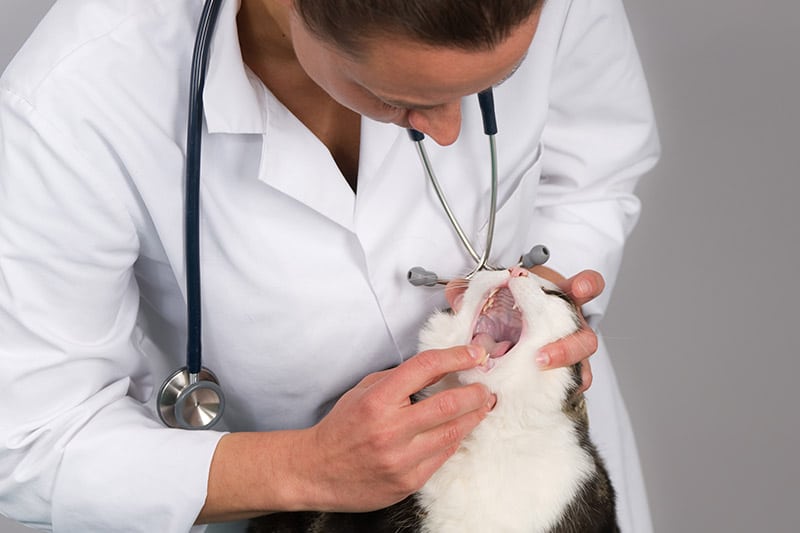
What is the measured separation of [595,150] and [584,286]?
0.89ft

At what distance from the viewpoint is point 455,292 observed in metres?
1.27

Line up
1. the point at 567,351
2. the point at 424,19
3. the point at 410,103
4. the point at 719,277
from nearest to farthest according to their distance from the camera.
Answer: the point at 424,19 → the point at 410,103 → the point at 567,351 → the point at 719,277

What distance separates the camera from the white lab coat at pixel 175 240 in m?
1.05

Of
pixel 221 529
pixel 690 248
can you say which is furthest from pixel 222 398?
pixel 690 248

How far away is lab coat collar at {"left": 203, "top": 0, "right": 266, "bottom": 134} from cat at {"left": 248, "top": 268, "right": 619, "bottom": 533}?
0.35 m

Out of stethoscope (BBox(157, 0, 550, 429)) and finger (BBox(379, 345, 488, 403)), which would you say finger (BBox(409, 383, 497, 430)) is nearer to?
finger (BBox(379, 345, 488, 403))

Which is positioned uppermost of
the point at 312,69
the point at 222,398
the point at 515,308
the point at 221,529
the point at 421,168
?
the point at 312,69

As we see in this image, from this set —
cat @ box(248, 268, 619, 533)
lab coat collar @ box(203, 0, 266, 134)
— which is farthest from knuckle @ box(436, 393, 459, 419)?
lab coat collar @ box(203, 0, 266, 134)

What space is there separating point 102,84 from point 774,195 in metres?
1.47

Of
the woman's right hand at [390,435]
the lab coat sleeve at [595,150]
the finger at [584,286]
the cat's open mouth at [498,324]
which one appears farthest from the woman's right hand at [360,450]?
the lab coat sleeve at [595,150]

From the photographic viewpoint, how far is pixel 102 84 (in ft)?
3.45

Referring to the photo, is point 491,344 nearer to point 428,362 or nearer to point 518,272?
point 518,272

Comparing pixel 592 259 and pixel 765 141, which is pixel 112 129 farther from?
pixel 765 141

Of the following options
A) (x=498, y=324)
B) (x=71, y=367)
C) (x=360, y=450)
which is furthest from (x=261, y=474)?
(x=498, y=324)
